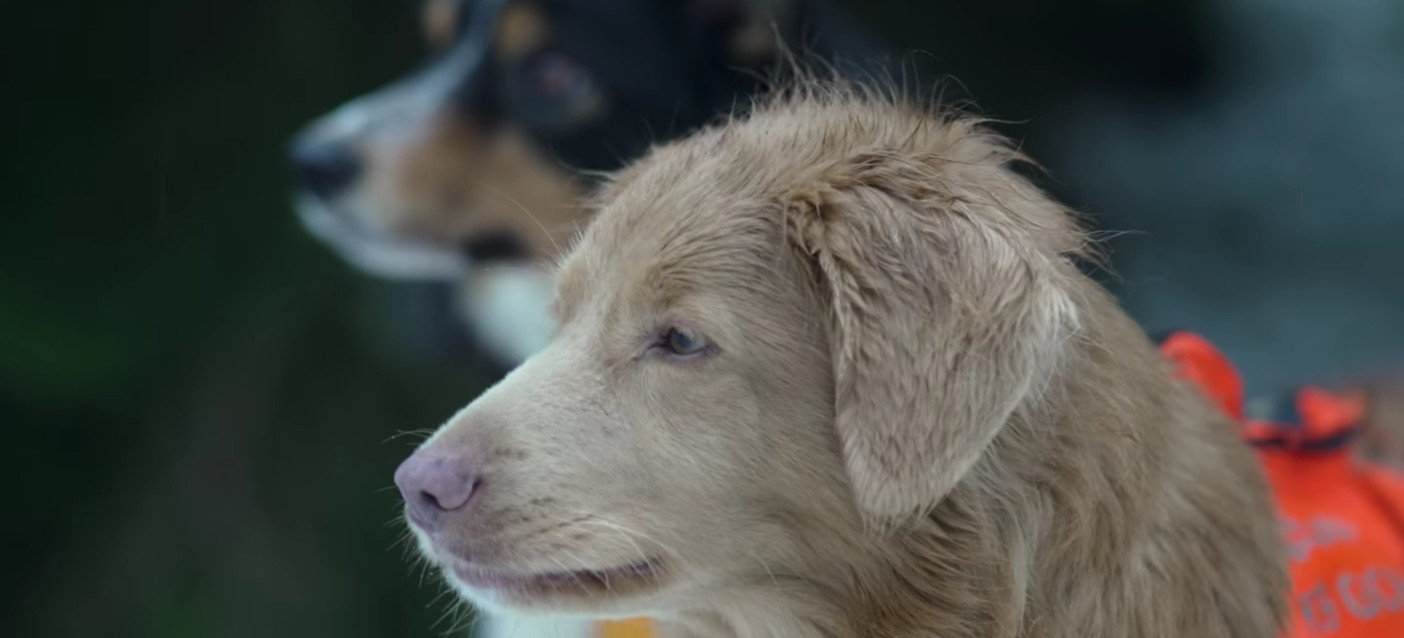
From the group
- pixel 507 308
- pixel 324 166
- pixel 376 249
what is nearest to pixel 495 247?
pixel 507 308

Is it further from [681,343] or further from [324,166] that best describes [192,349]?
[681,343]

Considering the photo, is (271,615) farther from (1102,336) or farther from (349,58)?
(1102,336)

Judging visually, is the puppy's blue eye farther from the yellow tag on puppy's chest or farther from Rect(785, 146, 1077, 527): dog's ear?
the yellow tag on puppy's chest

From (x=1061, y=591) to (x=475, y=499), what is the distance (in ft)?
2.77

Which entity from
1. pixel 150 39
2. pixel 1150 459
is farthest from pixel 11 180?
pixel 1150 459

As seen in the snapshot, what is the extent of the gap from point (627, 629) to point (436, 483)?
38.4 inches

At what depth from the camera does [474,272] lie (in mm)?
3766

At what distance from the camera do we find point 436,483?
5.97 ft

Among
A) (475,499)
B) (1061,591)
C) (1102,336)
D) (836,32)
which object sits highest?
(836,32)

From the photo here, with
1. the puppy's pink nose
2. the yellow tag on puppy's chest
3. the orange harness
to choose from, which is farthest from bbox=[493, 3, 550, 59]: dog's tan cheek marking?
the puppy's pink nose

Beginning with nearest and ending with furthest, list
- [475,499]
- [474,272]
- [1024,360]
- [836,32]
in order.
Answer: [1024,360], [475,499], [836,32], [474,272]

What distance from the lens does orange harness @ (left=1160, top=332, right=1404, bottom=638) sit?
2.48 meters

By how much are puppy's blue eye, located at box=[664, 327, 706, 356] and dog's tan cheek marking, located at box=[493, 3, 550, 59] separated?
174 cm

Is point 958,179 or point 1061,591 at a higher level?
point 958,179
